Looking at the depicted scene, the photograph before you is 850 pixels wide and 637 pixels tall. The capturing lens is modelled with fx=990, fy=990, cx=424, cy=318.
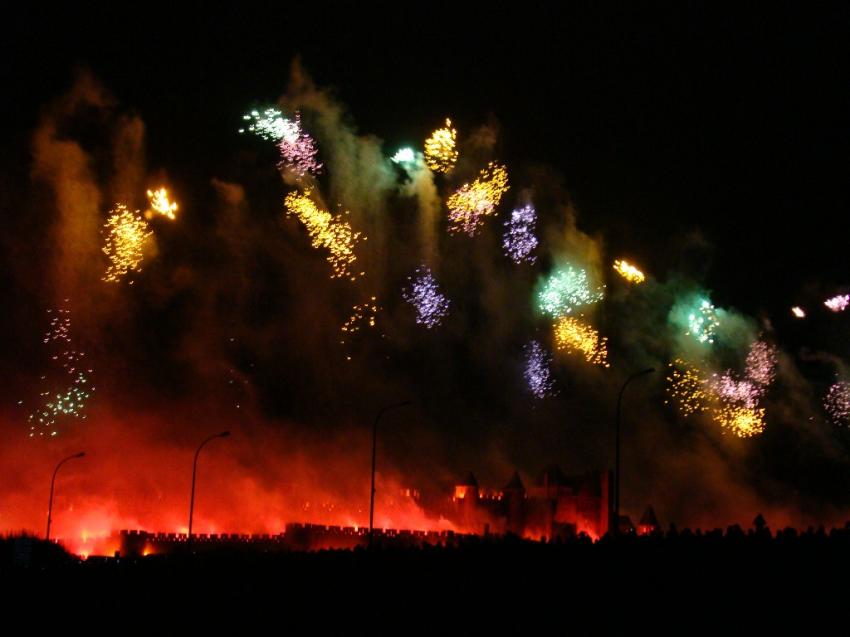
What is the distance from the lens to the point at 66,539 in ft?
208

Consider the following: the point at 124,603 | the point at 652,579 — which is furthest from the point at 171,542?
the point at 652,579

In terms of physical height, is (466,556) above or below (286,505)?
below

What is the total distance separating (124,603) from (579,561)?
13067 mm

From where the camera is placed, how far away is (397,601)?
1983 cm

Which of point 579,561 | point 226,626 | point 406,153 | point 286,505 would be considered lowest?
point 226,626

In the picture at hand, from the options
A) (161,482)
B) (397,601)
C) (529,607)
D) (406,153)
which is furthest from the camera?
(161,482)

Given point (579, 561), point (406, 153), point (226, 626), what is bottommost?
point (226, 626)

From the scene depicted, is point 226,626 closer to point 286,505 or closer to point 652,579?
point 652,579

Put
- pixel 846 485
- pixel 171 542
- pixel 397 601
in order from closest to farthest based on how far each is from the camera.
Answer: pixel 397 601 → pixel 171 542 → pixel 846 485

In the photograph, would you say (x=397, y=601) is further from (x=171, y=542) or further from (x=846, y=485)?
(x=846, y=485)

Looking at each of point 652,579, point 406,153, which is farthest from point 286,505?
point 652,579

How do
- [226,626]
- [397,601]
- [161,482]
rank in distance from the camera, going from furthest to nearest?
1. [161,482]
2. [226,626]
3. [397,601]

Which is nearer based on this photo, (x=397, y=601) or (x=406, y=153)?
(x=397, y=601)

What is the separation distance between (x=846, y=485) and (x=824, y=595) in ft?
281
